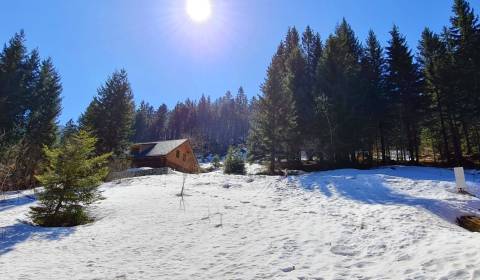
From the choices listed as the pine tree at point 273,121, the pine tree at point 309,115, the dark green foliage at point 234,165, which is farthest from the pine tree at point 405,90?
the dark green foliage at point 234,165

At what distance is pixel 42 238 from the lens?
9578mm

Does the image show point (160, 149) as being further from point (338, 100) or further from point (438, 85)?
point (438, 85)

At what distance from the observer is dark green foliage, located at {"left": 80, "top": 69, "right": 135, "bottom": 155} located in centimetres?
3403

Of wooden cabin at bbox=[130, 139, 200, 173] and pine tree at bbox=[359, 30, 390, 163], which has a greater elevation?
pine tree at bbox=[359, 30, 390, 163]

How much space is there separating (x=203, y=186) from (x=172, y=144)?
27277mm

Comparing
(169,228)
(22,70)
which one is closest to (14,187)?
(22,70)

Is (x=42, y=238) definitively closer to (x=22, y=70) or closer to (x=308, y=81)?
(x=22, y=70)

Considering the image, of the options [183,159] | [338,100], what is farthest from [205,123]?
[338,100]

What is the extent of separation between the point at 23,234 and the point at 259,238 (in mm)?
6992

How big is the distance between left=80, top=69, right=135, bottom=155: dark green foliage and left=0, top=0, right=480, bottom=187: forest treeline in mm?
98

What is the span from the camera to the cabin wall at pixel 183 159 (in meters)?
42.8

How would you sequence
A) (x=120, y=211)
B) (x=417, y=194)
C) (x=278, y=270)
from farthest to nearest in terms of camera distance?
(x=417, y=194) → (x=120, y=211) → (x=278, y=270)

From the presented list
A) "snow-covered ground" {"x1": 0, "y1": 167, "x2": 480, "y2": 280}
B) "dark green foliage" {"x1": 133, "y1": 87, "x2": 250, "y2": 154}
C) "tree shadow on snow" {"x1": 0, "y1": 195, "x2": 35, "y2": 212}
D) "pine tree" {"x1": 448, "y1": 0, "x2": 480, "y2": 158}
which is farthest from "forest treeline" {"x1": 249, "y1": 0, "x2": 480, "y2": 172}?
"dark green foliage" {"x1": 133, "y1": 87, "x2": 250, "y2": 154}

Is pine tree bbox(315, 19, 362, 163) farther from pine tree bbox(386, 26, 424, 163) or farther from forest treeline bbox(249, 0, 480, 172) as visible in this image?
pine tree bbox(386, 26, 424, 163)
